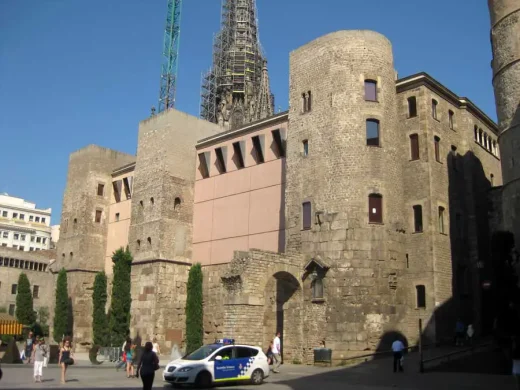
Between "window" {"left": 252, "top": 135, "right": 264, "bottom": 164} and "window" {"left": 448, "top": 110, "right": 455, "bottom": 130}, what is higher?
"window" {"left": 448, "top": 110, "right": 455, "bottom": 130}

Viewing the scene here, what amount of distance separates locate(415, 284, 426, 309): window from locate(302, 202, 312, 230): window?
6.41 metres

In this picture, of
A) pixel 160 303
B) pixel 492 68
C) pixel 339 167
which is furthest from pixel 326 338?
pixel 492 68

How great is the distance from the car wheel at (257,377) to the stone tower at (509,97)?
52.8 ft

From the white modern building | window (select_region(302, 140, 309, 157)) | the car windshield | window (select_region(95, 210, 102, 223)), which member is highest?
the white modern building

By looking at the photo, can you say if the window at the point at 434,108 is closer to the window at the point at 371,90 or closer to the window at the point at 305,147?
the window at the point at 371,90

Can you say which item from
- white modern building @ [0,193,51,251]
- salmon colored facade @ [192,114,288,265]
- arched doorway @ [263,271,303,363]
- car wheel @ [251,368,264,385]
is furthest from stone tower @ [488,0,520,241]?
white modern building @ [0,193,51,251]

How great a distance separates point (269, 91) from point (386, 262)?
6362cm

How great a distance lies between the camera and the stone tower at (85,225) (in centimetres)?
4484

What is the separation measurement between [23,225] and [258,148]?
87460 millimetres

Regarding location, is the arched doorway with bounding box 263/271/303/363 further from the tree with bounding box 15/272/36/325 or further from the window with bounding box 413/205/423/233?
the tree with bounding box 15/272/36/325

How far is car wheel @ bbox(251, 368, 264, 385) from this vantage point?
1961 cm

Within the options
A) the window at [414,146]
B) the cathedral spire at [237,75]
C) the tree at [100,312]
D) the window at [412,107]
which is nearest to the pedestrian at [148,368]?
the window at [414,146]

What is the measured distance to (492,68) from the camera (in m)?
32.4

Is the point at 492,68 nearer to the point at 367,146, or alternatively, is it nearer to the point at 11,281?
the point at 367,146
